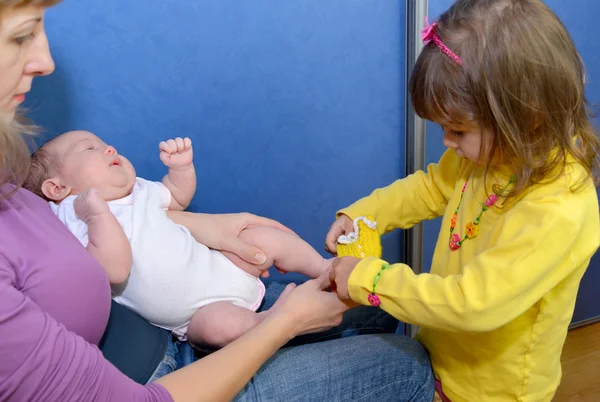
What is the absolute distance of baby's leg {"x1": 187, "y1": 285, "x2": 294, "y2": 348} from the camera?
3.31 feet

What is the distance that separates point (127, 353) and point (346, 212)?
0.56 meters

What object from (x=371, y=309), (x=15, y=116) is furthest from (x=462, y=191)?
(x=15, y=116)

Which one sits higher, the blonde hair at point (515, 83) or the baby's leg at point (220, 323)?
the blonde hair at point (515, 83)

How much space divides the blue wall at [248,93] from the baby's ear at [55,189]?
0.22 m

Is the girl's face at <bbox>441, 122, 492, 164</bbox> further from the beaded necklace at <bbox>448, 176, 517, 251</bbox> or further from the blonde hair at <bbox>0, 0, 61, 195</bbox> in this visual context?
the blonde hair at <bbox>0, 0, 61, 195</bbox>

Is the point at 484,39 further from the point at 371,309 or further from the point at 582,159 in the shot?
the point at 371,309

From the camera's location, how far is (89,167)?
1083 mm

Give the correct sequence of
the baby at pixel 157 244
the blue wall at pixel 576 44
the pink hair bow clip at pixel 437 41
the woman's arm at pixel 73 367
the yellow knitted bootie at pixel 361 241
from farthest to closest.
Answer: the blue wall at pixel 576 44 < the yellow knitted bootie at pixel 361 241 < the baby at pixel 157 244 < the pink hair bow clip at pixel 437 41 < the woman's arm at pixel 73 367

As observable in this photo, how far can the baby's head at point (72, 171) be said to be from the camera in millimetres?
1081

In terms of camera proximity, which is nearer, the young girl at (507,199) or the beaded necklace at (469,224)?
the young girl at (507,199)

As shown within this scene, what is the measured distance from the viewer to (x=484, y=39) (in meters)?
0.88

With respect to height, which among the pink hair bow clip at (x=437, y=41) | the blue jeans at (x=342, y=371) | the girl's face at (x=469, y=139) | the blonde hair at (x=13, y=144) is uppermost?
the pink hair bow clip at (x=437, y=41)

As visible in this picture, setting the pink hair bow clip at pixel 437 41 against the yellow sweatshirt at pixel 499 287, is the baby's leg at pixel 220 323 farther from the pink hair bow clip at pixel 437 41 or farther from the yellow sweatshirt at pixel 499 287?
the pink hair bow clip at pixel 437 41

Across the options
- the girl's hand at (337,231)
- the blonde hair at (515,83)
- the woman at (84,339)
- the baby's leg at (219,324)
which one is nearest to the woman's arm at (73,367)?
the woman at (84,339)
